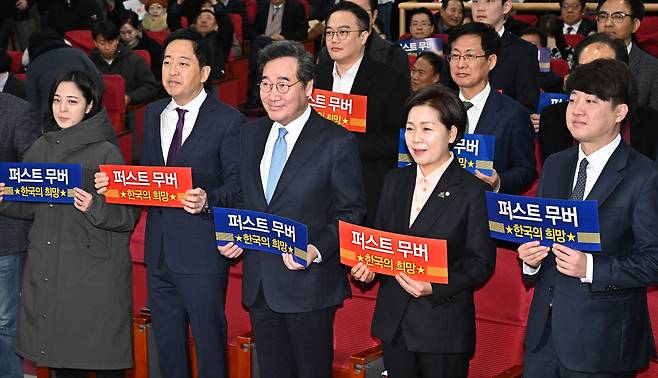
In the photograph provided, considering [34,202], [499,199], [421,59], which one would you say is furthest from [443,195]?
[421,59]

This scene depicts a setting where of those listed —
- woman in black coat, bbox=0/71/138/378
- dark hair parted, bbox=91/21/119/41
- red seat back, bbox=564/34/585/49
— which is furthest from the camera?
red seat back, bbox=564/34/585/49

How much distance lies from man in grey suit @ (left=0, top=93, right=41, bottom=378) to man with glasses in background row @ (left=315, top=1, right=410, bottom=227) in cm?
117

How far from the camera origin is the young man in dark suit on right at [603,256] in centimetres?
282

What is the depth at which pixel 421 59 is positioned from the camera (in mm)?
5910

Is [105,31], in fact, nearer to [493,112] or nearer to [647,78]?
[647,78]

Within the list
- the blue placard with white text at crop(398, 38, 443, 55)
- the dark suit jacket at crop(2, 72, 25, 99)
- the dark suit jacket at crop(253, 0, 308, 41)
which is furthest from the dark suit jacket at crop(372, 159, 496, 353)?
the dark suit jacket at crop(253, 0, 308, 41)

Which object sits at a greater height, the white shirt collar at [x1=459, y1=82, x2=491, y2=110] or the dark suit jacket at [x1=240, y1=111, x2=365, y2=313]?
the white shirt collar at [x1=459, y1=82, x2=491, y2=110]

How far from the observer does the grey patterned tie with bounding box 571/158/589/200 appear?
9.64ft

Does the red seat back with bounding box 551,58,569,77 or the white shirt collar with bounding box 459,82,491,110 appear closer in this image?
the white shirt collar with bounding box 459,82,491,110

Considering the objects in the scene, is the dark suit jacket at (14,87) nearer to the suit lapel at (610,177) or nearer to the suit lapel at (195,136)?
the suit lapel at (195,136)

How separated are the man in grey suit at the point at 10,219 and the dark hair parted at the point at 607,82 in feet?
6.85

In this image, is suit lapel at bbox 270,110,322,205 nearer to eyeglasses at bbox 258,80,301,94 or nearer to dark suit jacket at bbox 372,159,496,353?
eyeglasses at bbox 258,80,301,94

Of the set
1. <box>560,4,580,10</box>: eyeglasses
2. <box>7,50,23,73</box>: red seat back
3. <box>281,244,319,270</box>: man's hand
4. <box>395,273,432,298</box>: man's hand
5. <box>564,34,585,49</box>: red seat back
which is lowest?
<box>395,273,432,298</box>: man's hand

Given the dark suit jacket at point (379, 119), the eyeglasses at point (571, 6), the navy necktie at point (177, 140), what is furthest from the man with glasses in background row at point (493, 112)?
the eyeglasses at point (571, 6)
